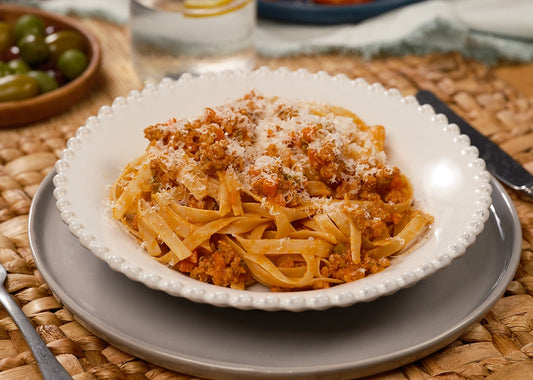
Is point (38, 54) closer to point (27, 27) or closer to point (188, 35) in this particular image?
point (27, 27)

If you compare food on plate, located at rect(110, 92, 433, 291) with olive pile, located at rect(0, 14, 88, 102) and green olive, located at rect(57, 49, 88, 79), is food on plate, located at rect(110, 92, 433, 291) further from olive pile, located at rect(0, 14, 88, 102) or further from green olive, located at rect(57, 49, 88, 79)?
green olive, located at rect(57, 49, 88, 79)

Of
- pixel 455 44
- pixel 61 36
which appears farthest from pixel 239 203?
pixel 455 44

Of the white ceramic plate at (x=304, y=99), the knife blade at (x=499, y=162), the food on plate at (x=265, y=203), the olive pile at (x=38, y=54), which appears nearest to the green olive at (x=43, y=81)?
the olive pile at (x=38, y=54)

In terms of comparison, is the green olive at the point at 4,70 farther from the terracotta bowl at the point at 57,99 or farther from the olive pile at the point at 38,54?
the terracotta bowl at the point at 57,99

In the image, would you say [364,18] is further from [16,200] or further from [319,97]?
[16,200]

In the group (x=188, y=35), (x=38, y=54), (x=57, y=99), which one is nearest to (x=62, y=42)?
(x=38, y=54)

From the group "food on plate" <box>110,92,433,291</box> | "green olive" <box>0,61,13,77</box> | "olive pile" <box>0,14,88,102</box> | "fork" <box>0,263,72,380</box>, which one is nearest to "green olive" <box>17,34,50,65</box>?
"olive pile" <box>0,14,88,102</box>
